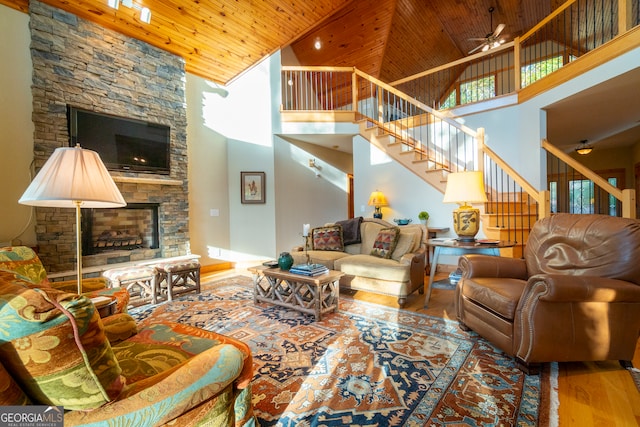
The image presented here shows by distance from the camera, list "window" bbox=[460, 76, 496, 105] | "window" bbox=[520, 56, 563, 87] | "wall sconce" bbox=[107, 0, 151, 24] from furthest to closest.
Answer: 1. "window" bbox=[460, 76, 496, 105]
2. "window" bbox=[520, 56, 563, 87]
3. "wall sconce" bbox=[107, 0, 151, 24]

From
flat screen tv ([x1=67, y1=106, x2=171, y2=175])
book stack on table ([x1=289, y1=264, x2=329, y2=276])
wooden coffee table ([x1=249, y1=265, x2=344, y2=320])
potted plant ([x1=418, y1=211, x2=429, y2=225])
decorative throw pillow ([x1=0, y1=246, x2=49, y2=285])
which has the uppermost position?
flat screen tv ([x1=67, y1=106, x2=171, y2=175])

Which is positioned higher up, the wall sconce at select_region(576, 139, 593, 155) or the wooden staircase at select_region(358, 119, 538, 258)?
the wall sconce at select_region(576, 139, 593, 155)

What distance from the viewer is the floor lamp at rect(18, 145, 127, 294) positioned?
1467mm

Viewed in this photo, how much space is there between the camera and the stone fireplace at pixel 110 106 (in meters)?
3.44

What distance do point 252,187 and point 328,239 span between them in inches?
83.0

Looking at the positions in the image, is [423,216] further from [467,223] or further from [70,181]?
[70,181]

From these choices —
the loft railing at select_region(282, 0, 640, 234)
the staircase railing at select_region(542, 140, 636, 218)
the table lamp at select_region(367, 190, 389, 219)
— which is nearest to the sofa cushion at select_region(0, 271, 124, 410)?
the loft railing at select_region(282, 0, 640, 234)

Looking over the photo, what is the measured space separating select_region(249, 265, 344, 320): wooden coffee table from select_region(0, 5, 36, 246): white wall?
9.58 ft

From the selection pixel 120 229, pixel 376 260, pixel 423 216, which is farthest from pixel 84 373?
pixel 423 216

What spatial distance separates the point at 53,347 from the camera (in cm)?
69

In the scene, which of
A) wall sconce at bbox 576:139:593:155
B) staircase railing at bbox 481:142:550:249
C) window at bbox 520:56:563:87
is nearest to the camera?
staircase railing at bbox 481:142:550:249

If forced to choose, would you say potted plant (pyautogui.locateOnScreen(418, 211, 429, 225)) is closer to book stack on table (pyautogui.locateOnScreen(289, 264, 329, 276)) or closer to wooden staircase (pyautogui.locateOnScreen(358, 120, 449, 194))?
wooden staircase (pyautogui.locateOnScreen(358, 120, 449, 194))

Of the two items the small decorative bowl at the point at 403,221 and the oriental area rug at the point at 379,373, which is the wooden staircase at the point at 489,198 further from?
the oriental area rug at the point at 379,373

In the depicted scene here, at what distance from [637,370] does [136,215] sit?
5.51 meters
